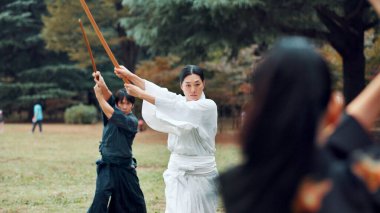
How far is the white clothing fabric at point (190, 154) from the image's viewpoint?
19.4 ft

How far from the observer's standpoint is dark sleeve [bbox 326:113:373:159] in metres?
2.07

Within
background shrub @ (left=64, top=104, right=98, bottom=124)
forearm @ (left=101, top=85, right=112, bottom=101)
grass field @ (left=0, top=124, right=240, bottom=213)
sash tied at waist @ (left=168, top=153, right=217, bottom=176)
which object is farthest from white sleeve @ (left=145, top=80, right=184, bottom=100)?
background shrub @ (left=64, top=104, right=98, bottom=124)

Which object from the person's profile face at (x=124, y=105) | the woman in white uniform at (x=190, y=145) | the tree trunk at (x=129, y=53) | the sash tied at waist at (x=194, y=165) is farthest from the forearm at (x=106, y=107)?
the tree trunk at (x=129, y=53)

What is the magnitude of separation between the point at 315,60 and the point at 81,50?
35567mm

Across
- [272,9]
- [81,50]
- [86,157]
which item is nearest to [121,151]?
[86,157]

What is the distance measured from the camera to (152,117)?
5984mm

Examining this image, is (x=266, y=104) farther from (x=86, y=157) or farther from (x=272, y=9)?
(x=272, y=9)

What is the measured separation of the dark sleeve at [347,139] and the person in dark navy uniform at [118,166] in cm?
518

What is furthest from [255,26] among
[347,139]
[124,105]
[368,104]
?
[347,139]

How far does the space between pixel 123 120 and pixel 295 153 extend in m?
5.42

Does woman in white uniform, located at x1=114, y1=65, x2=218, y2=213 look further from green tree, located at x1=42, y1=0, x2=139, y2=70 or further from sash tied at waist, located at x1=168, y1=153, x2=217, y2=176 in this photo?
green tree, located at x1=42, y1=0, x2=139, y2=70

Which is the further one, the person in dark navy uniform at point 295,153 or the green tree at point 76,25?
the green tree at point 76,25

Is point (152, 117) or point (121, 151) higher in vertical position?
point (152, 117)

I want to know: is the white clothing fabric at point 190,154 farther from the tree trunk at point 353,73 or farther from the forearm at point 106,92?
the tree trunk at point 353,73
